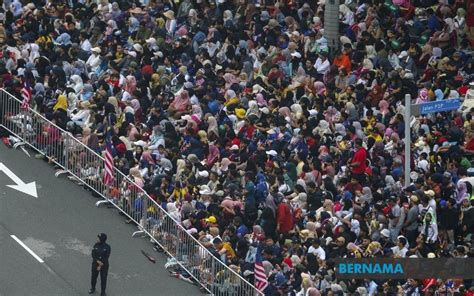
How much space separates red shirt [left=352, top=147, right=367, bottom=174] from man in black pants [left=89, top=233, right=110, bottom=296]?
5.59 m

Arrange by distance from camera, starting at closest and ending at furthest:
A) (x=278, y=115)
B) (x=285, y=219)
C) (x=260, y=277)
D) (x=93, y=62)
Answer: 1. (x=260, y=277)
2. (x=285, y=219)
3. (x=278, y=115)
4. (x=93, y=62)

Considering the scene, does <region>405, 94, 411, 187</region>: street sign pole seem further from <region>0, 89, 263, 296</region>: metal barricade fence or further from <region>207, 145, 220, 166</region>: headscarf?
<region>207, 145, 220, 166</region>: headscarf

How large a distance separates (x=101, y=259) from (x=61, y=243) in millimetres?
2786

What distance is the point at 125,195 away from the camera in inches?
1464

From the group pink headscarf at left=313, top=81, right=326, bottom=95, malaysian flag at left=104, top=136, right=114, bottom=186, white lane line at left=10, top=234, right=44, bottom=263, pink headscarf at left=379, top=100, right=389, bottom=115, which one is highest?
pink headscarf at left=313, top=81, right=326, bottom=95

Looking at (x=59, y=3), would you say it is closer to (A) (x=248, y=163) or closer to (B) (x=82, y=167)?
(B) (x=82, y=167)

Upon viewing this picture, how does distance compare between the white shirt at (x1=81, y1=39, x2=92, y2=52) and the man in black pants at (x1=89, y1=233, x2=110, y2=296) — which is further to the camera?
the white shirt at (x1=81, y1=39, x2=92, y2=52)

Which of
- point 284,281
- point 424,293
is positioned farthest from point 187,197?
point 424,293

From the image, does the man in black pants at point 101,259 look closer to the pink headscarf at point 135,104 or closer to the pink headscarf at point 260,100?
the pink headscarf at point 135,104

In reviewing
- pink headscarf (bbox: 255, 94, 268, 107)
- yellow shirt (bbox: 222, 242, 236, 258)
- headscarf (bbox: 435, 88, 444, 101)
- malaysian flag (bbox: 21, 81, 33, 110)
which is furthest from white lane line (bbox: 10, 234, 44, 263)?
headscarf (bbox: 435, 88, 444, 101)

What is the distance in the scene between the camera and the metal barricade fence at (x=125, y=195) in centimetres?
3391

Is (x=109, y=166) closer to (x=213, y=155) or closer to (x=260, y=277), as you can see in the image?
(x=213, y=155)

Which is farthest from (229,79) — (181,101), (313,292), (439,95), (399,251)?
(313,292)

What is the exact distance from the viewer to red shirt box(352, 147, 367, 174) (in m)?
35.3
